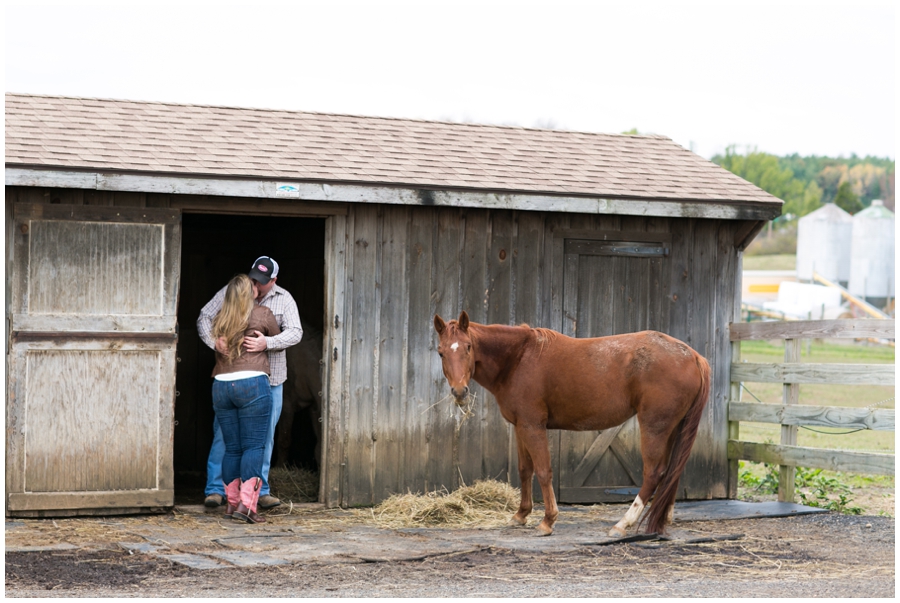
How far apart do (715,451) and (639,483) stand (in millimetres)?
796

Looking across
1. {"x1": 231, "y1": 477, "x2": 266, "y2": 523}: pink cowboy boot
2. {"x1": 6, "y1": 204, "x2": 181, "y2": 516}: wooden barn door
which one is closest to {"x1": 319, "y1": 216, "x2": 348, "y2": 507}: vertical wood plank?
{"x1": 231, "y1": 477, "x2": 266, "y2": 523}: pink cowboy boot

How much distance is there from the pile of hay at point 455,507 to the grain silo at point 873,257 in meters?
51.5

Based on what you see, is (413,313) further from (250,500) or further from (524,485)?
(250,500)

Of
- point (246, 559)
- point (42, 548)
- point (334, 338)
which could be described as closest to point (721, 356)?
point (334, 338)

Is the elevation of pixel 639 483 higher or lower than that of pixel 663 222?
lower

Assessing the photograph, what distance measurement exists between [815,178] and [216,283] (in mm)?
76225

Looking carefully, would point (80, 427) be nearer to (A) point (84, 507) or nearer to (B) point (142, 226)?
(A) point (84, 507)

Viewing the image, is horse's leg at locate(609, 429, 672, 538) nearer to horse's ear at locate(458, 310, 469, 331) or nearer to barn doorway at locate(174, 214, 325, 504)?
horse's ear at locate(458, 310, 469, 331)

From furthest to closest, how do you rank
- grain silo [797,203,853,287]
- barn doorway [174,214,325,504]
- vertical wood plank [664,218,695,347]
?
grain silo [797,203,853,287] < barn doorway [174,214,325,504] < vertical wood plank [664,218,695,347]

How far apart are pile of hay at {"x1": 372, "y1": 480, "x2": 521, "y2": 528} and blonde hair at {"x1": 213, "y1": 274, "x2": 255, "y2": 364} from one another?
1608 mm

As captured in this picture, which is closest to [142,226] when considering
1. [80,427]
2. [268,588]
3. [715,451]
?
[80,427]

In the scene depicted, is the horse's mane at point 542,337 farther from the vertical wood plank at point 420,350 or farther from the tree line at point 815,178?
the tree line at point 815,178

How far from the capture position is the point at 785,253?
2741 inches

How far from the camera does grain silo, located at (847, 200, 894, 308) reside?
55.0 m
